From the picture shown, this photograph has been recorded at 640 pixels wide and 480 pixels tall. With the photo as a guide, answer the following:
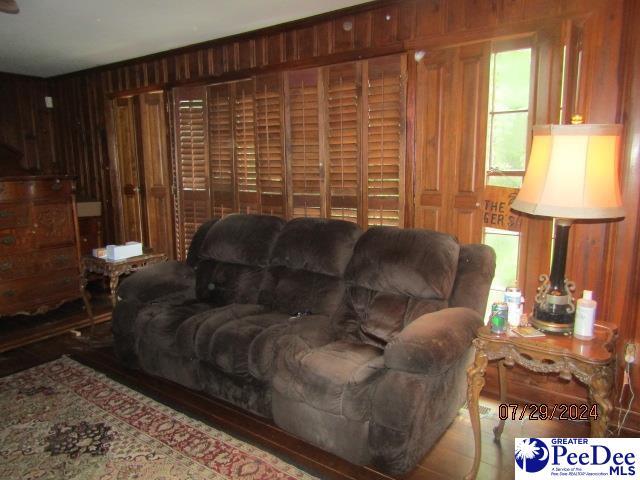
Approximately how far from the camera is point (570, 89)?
91.2 inches

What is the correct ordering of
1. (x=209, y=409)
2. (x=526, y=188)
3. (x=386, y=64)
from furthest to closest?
(x=386, y=64), (x=209, y=409), (x=526, y=188)

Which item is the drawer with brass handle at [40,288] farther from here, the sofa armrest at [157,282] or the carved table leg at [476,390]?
the carved table leg at [476,390]

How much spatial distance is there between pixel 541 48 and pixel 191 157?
284 cm

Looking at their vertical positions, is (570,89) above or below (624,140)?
above

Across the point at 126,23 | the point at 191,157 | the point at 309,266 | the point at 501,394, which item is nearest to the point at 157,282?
the point at 309,266

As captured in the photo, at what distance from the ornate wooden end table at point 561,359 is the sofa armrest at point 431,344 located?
8 cm

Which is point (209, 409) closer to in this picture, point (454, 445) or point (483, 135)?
point (454, 445)

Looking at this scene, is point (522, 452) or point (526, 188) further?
point (526, 188)

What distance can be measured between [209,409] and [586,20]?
9.16ft

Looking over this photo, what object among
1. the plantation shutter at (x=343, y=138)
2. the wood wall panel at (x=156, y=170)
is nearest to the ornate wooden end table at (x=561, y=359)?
the plantation shutter at (x=343, y=138)

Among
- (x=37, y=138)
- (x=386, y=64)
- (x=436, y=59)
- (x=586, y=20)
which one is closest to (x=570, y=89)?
(x=586, y=20)

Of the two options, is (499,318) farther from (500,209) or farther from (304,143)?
(304,143)

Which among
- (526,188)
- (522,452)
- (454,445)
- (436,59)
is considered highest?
(436,59)

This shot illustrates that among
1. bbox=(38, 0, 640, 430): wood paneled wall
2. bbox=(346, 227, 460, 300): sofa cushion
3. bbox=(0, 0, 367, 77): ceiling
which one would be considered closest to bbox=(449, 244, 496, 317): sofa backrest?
bbox=(346, 227, 460, 300): sofa cushion
